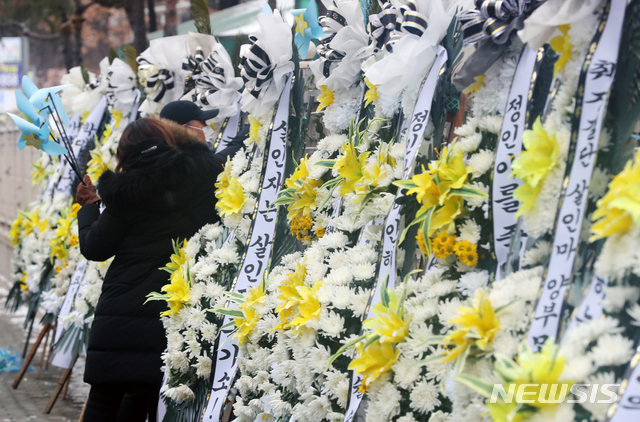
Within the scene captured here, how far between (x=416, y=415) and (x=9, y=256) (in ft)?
31.2

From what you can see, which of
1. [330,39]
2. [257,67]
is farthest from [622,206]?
[257,67]

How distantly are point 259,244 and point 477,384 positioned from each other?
5.36ft

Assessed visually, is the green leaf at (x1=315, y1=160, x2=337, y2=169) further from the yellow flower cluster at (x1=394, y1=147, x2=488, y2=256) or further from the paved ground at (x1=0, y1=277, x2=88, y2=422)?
the paved ground at (x1=0, y1=277, x2=88, y2=422)

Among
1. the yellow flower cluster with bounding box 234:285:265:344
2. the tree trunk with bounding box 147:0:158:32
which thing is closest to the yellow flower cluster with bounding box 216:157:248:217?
the yellow flower cluster with bounding box 234:285:265:344

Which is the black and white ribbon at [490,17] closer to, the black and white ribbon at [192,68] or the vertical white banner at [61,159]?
the black and white ribbon at [192,68]

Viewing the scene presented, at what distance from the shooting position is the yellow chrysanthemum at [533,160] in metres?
1.61

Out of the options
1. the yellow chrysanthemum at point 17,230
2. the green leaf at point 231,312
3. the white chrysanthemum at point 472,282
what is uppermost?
the white chrysanthemum at point 472,282

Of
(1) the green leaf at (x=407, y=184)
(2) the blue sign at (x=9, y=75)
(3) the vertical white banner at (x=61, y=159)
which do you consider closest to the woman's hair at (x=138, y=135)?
(1) the green leaf at (x=407, y=184)

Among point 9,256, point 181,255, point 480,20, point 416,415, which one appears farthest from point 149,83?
point 9,256

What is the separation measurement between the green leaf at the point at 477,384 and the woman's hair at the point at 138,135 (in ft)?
6.92

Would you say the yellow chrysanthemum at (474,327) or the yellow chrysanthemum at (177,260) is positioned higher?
the yellow chrysanthemum at (474,327)

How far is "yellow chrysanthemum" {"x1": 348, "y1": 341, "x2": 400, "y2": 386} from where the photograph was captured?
183 cm

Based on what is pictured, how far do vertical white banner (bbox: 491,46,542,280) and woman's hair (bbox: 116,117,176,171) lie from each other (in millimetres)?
1806

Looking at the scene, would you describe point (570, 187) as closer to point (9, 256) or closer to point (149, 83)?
point (149, 83)
